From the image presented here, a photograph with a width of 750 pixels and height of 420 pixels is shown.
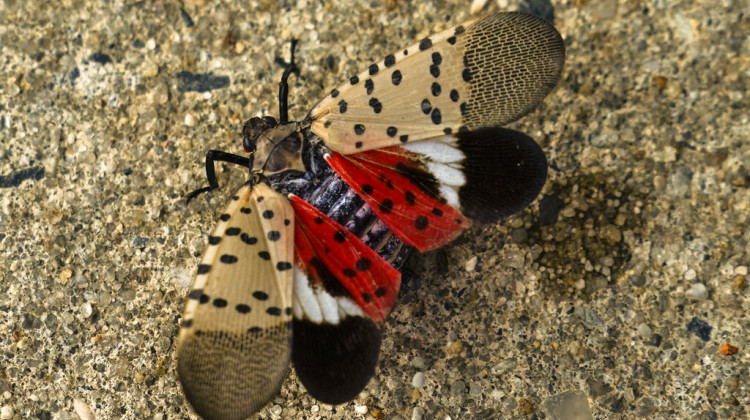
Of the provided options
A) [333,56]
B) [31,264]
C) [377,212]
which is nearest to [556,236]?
[377,212]

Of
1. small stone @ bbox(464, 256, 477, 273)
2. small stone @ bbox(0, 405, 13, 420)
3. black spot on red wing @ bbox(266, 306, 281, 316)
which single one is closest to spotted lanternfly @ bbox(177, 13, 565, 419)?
black spot on red wing @ bbox(266, 306, 281, 316)

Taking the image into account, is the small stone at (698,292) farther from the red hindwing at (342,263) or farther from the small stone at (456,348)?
the red hindwing at (342,263)

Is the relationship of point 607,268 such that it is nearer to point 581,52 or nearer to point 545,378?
point 545,378

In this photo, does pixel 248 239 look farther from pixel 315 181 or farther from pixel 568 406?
pixel 568 406

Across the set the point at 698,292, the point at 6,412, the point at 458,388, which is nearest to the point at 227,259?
the point at 458,388

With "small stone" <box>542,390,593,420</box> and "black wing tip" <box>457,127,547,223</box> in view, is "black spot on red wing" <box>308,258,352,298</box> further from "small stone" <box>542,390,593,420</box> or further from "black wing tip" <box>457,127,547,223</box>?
"small stone" <box>542,390,593,420</box>

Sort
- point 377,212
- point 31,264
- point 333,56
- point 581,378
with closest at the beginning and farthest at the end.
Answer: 1. point 377,212
2. point 581,378
3. point 31,264
4. point 333,56

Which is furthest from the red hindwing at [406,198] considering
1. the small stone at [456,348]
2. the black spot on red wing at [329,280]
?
the small stone at [456,348]
